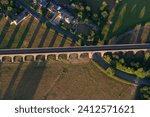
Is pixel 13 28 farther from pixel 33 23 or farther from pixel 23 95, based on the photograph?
pixel 23 95

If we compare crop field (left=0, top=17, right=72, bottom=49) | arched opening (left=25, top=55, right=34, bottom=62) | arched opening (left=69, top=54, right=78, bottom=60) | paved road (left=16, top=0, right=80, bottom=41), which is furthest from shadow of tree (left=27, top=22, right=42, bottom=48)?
arched opening (left=69, top=54, right=78, bottom=60)

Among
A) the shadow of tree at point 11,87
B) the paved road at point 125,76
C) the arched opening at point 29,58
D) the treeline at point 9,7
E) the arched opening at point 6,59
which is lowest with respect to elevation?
the shadow of tree at point 11,87

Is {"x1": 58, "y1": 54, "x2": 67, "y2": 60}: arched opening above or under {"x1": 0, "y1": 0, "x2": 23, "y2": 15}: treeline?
under

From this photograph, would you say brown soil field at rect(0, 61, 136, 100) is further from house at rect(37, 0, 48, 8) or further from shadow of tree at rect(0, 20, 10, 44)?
house at rect(37, 0, 48, 8)

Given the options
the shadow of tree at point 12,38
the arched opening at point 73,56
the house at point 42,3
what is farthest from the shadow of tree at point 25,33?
the arched opening at point 73,56

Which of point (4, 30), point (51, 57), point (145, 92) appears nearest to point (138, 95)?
point (145, 92)

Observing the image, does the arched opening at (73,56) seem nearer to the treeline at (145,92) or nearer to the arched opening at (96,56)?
the arched opening at (96,56)

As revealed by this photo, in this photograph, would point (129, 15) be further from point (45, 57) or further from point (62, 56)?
point (45, 57)
